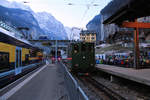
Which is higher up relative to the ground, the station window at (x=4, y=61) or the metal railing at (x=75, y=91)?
the station window at (x=4, y=61)

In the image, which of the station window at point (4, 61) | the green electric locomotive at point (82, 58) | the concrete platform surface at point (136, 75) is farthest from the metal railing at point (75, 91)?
the green electric locomotive at point (82, 58)

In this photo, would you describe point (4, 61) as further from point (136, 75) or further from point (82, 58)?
point (136, 75)

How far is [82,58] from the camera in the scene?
41.0ft

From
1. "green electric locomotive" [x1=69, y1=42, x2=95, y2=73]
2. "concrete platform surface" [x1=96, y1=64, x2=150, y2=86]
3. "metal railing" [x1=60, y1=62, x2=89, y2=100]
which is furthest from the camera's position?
"green electric locomotive" [x1=69, y1=42, x2=95, y2=73]

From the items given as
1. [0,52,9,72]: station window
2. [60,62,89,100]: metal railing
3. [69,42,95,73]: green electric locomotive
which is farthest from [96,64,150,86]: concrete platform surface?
[0,52,9,72]: station window

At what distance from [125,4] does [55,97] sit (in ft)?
17.0

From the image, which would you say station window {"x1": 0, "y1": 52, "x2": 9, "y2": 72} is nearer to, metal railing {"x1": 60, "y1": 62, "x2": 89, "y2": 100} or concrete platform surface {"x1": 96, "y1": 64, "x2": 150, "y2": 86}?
metal railing {"x1": 60, "y1": 62, "x2": 89, "y2": 100}

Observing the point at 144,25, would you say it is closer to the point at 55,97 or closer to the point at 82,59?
the point at 82,59

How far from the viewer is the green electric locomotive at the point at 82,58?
12445mm

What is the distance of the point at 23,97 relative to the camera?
19.6 feet

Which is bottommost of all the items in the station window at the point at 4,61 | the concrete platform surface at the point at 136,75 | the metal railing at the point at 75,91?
the concrete platform surface at the point at 136,75

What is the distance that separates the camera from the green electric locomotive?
12445 mm

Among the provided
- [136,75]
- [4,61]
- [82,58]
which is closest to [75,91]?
[4,61]

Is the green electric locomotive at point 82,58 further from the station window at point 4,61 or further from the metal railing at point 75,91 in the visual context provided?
the metal railing at point 75,91
